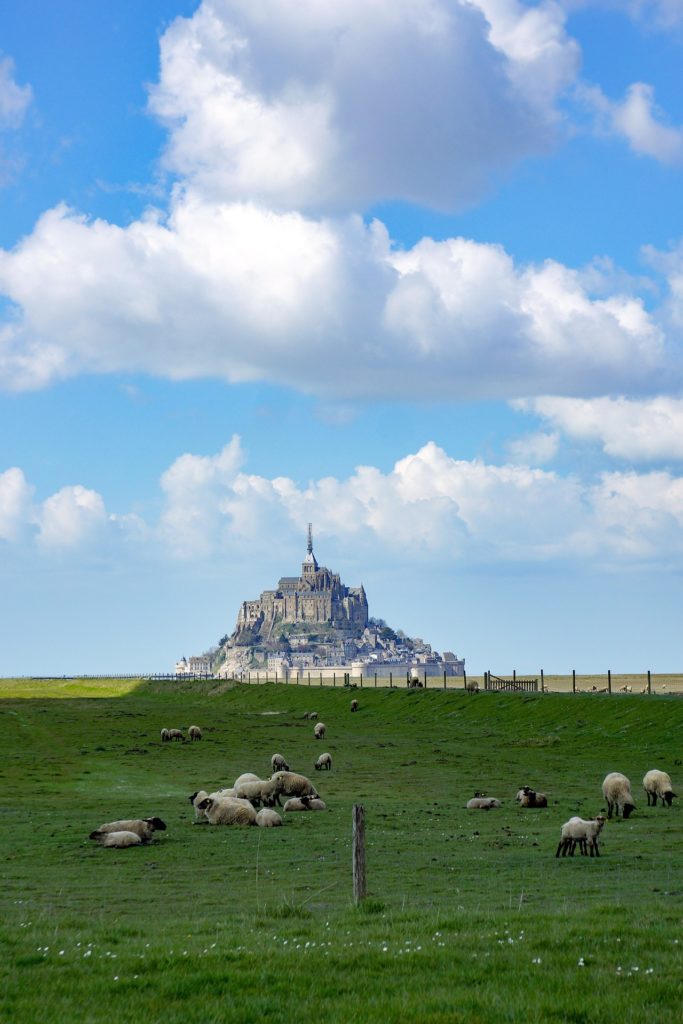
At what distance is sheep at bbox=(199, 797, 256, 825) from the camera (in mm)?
32656

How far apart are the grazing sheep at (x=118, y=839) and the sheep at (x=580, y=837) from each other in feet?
34.6

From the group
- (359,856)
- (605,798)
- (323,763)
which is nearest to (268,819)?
(605,798)

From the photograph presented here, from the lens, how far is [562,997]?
36.9 ft

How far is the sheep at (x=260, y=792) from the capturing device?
36.4 meters

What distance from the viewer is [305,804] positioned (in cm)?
3481

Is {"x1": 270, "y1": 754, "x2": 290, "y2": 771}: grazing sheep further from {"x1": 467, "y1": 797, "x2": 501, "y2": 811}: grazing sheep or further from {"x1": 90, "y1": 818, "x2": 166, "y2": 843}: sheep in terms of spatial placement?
{"x1": 90, "y1": 818, "x2": 166, "y2": 843}: sheep

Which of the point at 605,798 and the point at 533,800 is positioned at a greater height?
the point at 605,798

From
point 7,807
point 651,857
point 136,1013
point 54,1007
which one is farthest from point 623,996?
point 7,807

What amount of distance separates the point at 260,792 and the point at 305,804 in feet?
7.51

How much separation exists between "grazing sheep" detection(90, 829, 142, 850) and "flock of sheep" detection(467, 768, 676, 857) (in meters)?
10.5

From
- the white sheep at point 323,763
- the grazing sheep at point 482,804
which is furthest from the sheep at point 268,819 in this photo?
the white sheep at point 323,763

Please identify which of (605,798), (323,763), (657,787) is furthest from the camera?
(323,763)

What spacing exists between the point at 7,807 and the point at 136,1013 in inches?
1094

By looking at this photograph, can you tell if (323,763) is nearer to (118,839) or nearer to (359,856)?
(118,839)
